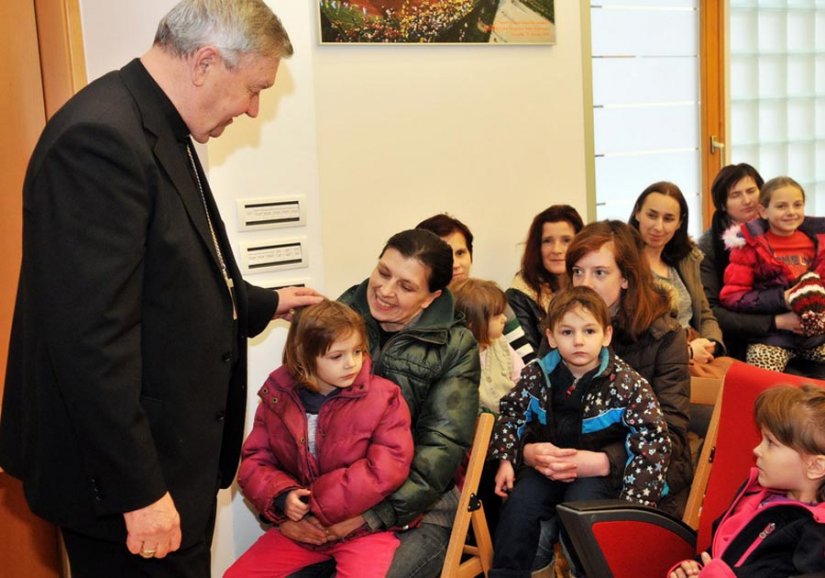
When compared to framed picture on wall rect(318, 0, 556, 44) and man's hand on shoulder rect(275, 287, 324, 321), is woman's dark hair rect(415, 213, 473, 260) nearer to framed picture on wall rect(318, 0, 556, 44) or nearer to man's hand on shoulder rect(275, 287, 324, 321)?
framed picture on wall rect(318, 0, 556, 44)

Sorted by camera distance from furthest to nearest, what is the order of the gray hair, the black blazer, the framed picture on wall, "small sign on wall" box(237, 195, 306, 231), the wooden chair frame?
the framed picture on wall, "small sign on wall" box(237, 195, 306, 231), the wooden chair frame, the gray hair, the black blazer

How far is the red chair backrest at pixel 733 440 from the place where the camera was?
2283mm

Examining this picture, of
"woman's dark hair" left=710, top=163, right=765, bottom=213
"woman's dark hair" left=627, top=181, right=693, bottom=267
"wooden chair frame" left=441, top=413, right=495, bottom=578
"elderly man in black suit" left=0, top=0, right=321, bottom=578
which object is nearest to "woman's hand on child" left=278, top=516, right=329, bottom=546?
"wooden chair frame" left=441, top=413, right=495, bottom=578

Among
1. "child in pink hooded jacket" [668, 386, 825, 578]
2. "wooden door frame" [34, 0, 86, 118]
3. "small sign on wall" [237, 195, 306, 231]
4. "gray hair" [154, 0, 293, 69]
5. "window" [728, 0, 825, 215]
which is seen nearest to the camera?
"gray hair" [154, 0, 293, 69]

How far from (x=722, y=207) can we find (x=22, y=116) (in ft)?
9.66

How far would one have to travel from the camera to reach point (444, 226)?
3.30 meters

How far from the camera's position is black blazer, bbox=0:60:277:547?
4.87 feet

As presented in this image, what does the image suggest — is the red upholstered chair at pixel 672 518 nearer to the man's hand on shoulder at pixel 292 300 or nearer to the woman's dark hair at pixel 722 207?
the man's hand on shoulder at pixel 292 300

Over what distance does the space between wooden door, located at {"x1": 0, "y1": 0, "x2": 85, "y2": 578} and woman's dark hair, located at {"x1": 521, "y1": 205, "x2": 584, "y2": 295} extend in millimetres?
1737

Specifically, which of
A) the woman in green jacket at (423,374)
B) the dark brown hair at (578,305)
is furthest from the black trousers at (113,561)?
the dark brown hair at (578,305)

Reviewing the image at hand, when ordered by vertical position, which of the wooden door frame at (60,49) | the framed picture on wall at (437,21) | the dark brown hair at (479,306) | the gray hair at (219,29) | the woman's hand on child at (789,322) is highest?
the framed picture on wall at (437,21)

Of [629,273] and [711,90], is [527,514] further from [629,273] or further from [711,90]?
[711,90]

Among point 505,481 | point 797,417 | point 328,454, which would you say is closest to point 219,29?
point 328,454

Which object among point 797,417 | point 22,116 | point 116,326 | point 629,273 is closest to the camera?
point 116,326
